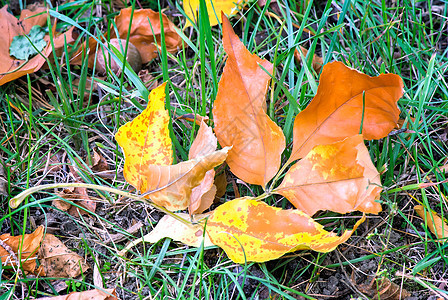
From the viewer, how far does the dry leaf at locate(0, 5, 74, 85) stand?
167 cm

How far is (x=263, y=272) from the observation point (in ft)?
4.14

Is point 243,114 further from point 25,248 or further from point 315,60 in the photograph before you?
point 25,248

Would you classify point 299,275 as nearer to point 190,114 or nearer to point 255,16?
point 190,114

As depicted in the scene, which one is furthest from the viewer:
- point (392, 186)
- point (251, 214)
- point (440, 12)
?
point (440, 12)

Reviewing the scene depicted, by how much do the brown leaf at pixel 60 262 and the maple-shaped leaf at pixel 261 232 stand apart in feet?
1.43

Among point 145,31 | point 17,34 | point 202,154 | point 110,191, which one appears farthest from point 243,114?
point 17,34

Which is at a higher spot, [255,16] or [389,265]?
[255,16]

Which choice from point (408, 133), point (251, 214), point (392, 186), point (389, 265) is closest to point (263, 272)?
point (251, 214)

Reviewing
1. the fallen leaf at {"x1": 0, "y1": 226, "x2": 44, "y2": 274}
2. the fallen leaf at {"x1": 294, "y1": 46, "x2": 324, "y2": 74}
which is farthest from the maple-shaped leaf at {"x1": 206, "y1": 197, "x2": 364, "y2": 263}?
the fallen leaf at {"x1": 294, "y1": 46, "x2": 324, "y2": 74}

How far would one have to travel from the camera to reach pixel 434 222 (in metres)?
1.31

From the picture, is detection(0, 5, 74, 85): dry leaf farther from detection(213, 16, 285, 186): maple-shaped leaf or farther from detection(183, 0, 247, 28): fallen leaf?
detection(213, 16, 285, 186): maple-shaped leaf

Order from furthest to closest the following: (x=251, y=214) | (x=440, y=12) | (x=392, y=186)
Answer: (x=440, y=12) < (x=392, y=186) < (x=251, y=214)

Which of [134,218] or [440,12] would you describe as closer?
[134,218]

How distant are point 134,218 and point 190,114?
0.39 meters
